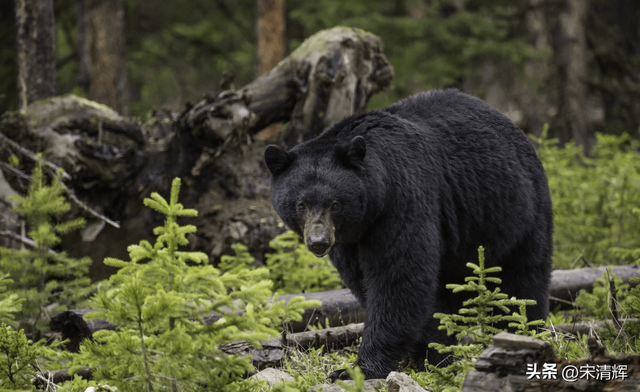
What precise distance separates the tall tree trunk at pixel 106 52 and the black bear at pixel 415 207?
22.2ft

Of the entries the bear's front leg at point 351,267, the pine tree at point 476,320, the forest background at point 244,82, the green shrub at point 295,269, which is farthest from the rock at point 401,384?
the green shrub at point 295,269

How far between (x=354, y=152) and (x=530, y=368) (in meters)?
1.79

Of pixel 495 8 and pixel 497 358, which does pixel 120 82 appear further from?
pixel 497 358

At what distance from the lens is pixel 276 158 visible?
12.7 ft

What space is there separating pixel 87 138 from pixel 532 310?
4.38 m

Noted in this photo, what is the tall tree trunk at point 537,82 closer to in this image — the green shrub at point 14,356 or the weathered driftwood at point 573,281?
the weathered driftwood at point 573,281

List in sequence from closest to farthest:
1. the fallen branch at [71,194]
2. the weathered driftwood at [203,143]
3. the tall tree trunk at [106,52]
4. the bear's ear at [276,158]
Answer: the bear's ear at [276,158], the fallen branch at [71,194], the weathered driftwood at [203,143], the tall tree trunk at [106,52]

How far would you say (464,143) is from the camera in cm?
423

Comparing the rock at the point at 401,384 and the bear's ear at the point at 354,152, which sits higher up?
the bear's ear at the point at 354,152

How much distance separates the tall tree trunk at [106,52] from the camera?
31.7ft

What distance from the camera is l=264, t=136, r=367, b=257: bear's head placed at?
3668 millimetres

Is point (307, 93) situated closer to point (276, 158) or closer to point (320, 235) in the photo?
point (276, 158)

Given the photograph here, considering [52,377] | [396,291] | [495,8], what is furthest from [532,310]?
[495,8]

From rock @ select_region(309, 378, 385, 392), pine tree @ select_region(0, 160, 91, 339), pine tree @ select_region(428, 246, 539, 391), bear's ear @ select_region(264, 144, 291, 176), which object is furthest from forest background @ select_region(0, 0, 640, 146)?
pine tree @ select_region(428, 246, 539, 391)
